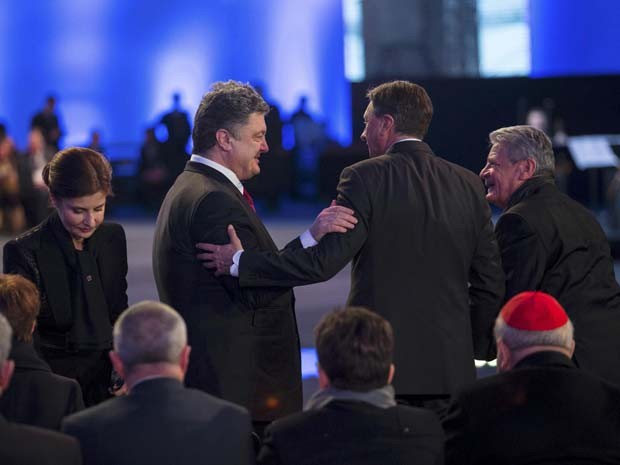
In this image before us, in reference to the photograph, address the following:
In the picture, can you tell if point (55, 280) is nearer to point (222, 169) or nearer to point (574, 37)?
point (222, 169)

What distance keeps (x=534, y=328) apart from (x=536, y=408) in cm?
23

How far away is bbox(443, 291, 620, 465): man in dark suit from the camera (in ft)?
9.23

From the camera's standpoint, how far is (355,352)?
8.86ft

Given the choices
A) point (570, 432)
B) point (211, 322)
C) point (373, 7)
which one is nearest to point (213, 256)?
point (211, 322)

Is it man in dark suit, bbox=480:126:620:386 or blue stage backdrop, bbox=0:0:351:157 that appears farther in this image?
blue stage backdrop, bbox=0:0:351:157

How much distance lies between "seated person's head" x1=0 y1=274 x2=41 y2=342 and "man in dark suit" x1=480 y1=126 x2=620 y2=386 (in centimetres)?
154

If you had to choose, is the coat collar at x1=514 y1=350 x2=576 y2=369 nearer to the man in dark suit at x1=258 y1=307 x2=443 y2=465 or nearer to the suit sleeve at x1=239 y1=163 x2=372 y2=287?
the man in dark suit at x1=258 y1=307 x2=443 y2=465

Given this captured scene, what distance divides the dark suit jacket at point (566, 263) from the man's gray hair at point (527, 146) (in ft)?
0.21

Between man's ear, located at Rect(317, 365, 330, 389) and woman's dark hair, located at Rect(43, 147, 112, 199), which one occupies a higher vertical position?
woman's dark hair, located at Rect(43, 147, 112, 199)

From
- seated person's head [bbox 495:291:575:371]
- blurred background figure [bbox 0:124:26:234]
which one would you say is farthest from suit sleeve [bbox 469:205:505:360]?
blurred background figure [bbox 0:124:26:234]

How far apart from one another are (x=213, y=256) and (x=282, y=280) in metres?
0.23

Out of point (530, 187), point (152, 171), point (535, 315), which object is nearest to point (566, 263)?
point (530, 187)

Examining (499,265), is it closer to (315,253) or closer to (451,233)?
(451,233)

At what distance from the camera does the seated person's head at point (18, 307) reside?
10.2ft
